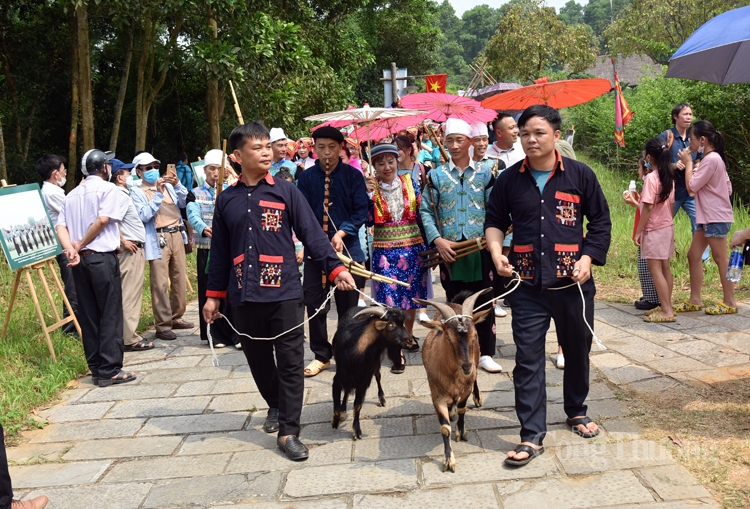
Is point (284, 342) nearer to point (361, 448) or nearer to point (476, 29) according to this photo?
point (361, 448)

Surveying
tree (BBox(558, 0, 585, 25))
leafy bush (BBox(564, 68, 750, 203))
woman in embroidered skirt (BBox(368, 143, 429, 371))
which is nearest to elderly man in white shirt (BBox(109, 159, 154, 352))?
woman in embroidered skirt (BBox(368, 143, 429, 371))

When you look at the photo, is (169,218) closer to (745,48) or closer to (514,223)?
(514,223)

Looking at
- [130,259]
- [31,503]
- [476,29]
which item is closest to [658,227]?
[130,259]

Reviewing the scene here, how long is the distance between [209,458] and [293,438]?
61 cm

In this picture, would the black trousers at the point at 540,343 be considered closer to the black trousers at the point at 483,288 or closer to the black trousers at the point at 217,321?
the black trousers at the point at 483,288

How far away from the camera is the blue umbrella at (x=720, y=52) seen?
15.3ft

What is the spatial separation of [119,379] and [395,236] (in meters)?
2.99

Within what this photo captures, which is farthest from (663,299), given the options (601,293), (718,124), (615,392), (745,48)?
(718,124)

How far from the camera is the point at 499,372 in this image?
20.2 ft

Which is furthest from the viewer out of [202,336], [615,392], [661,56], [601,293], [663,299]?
[661,56]

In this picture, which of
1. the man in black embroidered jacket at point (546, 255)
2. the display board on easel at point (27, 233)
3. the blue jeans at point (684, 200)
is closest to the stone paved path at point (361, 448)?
the man in black embroidered jacket at point (546, 255)

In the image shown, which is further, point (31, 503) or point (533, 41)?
point (533, 41)

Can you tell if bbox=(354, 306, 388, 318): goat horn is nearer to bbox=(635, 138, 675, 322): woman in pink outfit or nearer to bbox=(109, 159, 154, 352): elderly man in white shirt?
bbox=(109, 159, 154, 352): elderly man in white shirt

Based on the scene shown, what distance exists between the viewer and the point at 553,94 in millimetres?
7625
